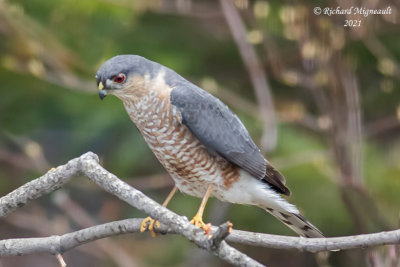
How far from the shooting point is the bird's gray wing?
10.9 ft

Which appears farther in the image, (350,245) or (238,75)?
(238,75)

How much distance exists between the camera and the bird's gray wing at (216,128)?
10.9ft

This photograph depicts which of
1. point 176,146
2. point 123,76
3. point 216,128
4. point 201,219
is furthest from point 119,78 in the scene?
point 201,219

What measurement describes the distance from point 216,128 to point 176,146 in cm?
24

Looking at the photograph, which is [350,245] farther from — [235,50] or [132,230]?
[235,50]

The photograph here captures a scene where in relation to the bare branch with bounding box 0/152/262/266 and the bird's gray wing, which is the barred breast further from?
the bare branch with bounding box 0/152/262/266

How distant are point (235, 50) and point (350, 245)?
3.78 m

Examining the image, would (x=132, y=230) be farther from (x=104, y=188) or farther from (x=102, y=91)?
(x=102, y=91)

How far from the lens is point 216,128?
339 cm

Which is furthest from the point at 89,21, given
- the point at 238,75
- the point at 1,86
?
the point at 238,75

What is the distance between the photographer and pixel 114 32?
17.4 ft

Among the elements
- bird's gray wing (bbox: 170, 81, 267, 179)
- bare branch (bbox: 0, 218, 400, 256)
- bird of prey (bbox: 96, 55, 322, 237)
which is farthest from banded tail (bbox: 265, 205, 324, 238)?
bare branch (bbox: 0, 218, 400, 256)

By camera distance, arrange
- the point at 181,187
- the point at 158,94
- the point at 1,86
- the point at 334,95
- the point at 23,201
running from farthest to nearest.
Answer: the point at 1,86, the point at 334,95, the point at 181,187, the point at 158,94, the point at 23,201

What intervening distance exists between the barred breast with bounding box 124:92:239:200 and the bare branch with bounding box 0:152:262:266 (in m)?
0.74
